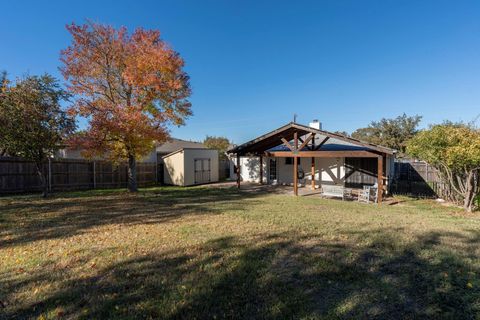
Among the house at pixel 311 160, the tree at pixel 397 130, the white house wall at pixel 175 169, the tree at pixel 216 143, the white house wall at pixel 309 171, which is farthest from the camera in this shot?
the tree at pixel 216 143

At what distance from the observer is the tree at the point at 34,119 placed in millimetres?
10227

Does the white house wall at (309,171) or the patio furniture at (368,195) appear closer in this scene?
the patio furniture at (368,195)

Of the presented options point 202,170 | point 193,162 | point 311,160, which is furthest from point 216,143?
point 311,160

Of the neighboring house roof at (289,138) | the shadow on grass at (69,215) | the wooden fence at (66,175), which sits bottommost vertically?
the shadow on grass at (69,215)

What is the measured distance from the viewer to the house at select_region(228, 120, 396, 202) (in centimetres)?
1305

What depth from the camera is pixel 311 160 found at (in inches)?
645

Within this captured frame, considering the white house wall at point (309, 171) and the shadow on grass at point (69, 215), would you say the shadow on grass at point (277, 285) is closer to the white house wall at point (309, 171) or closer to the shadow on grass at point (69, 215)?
the shadow on grass at point (69, 215)

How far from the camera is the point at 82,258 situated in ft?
14.2

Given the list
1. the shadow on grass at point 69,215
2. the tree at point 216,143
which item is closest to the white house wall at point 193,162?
the shadow on grass at point 69,215

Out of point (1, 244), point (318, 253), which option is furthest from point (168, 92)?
point (318, 253)

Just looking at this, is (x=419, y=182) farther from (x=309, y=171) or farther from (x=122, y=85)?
(x=122, y=85)

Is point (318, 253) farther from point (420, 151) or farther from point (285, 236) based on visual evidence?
point (420, 151)

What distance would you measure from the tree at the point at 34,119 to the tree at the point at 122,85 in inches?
32.2

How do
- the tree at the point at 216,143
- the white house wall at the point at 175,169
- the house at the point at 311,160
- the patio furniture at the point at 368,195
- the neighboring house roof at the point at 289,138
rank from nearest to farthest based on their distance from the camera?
the patio furniture at the point at 368,195 → the neighboring house roof at the point at 289,138 → the house at the point at 311,160 → the white house wall at the point at 175,169 → the tree at the point at 216,143
